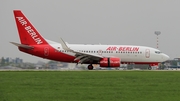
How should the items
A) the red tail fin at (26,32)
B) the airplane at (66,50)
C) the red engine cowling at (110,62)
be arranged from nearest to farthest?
the red engine cowling at (110,62) → the airplane at (66,50) → the red tail fin at (26,32)

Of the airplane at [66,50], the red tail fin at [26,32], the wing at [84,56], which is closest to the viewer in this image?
the wing at [84,56]

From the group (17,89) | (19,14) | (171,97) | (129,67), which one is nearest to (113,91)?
(171,97)

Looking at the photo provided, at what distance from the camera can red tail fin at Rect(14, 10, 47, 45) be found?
178 feet

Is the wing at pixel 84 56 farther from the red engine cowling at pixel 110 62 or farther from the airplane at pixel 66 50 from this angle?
the red engine cowling at pixel 110 62

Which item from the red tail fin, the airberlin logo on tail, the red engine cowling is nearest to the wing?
the red engine cowling

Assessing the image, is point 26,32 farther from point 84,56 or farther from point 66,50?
point 84,56

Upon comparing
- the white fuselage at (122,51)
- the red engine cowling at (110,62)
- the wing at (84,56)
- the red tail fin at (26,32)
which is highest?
the red tail fin at (26,32)

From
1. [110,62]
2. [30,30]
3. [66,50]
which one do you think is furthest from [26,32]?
[110,62]

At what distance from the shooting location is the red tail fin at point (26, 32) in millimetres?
54281

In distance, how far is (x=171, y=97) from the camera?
59.7 feet

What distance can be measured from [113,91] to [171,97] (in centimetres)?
320

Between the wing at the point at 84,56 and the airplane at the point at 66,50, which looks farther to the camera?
the airplane at the point at 66,50

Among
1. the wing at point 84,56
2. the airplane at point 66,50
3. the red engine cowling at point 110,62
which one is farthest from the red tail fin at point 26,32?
the red engine cowling at point 110,62

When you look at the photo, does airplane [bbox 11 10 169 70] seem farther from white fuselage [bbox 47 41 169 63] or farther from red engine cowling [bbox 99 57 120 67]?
red engine cowling [bbox 99 57 120 67]
